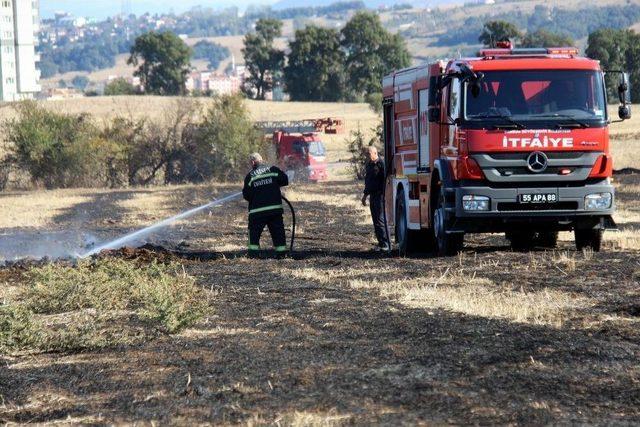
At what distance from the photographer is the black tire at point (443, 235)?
673 inches

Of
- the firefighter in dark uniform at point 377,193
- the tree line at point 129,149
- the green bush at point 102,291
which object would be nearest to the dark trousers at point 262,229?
the firefighter in dark uniform at point 377,193

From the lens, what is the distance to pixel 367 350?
9727 mm

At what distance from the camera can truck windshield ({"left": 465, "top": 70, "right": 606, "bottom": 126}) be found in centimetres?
1642

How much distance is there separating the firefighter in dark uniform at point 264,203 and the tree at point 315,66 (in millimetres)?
96706

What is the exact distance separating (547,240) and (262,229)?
4292 mm

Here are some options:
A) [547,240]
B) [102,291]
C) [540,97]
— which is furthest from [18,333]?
[547,240]

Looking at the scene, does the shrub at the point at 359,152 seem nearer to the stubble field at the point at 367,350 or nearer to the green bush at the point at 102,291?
the stubble field at the point at 367,350

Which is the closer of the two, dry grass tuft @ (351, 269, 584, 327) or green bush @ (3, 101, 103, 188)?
dry grass tuft @ (351, 269, 584, 327)

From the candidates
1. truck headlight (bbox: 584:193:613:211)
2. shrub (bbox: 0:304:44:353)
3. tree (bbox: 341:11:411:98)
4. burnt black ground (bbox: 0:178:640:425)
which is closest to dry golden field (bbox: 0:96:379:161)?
tree (bbox: 341:11:411:98)

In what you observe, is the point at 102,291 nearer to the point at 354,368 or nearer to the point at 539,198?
the point at 354,368

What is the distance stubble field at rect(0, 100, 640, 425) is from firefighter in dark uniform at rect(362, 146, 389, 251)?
2127 mm

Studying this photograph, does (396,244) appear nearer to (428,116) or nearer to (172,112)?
(428,116)

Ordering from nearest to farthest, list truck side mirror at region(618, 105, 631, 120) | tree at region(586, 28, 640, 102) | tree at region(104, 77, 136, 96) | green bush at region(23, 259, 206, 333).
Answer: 1. green bush at region(23, 259, 206, 333)
2. truck side mirror at region(618, 105, 631, 120)
3. tree at region(586, 28, 640, 102)
4. tree at region(104, 77, 136, 96)

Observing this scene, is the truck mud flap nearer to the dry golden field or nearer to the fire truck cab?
the fire truck cab
